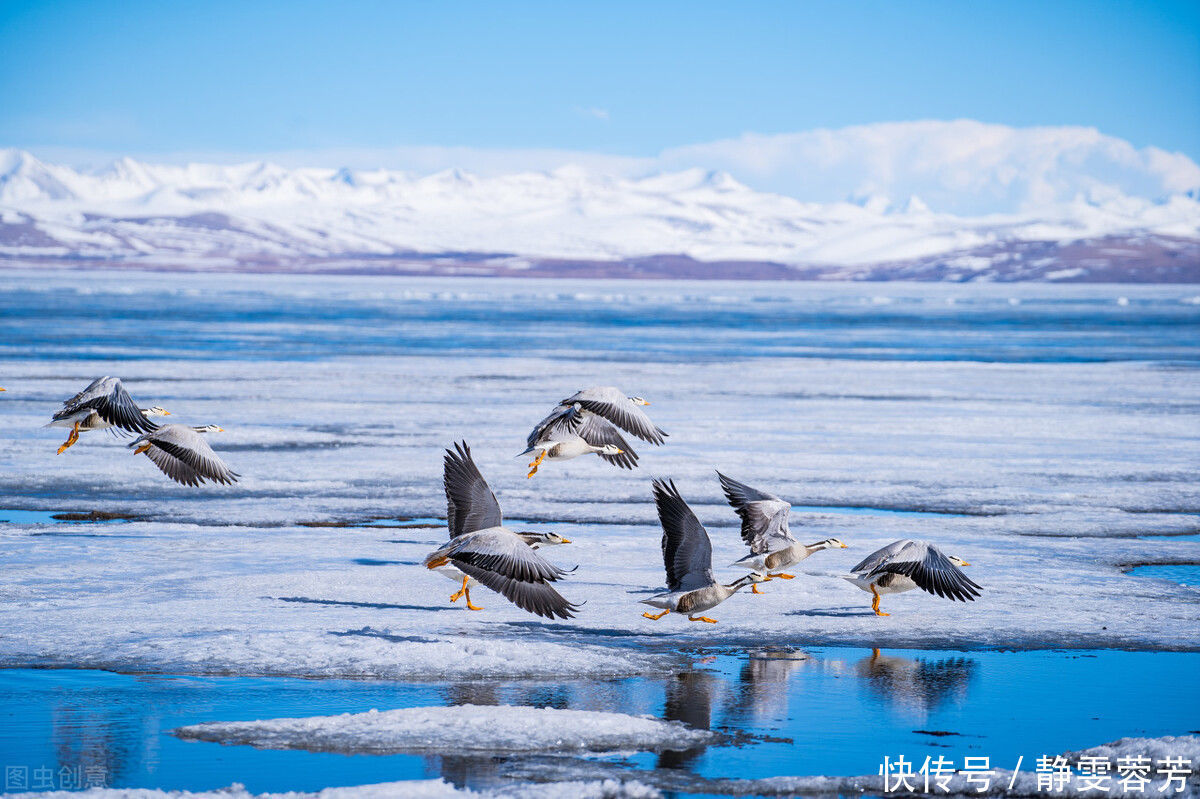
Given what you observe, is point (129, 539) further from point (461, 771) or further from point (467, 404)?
point (467, 404)

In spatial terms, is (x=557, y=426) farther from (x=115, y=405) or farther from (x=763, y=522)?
(x=115, y=405)

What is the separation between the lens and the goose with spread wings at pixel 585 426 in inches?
427

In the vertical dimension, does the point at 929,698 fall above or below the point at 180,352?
below

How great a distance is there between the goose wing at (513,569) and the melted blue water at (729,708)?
0.44 meters

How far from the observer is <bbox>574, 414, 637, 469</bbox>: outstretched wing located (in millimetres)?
11141

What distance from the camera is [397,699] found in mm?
7387

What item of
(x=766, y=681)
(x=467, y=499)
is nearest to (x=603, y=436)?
(x=467, y=499)

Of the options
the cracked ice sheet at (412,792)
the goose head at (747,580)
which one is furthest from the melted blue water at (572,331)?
the cracked ice sheet at (412,792)

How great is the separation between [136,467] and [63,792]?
10235 mm

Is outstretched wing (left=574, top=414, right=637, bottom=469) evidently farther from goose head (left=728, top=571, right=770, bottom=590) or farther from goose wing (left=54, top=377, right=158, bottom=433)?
goose wing (left=54, top=377, right=158, bottom=433)

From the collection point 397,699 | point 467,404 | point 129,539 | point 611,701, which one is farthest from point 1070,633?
point 467,404

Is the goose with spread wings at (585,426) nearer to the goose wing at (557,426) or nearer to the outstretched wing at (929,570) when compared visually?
the goose wing at (557,426)

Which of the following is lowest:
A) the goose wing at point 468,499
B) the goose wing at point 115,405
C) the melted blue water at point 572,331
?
the goose wing at point 468,499

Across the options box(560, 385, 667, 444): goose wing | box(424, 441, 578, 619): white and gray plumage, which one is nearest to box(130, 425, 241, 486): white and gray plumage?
box(560, 385, 667, 444): goose wing
